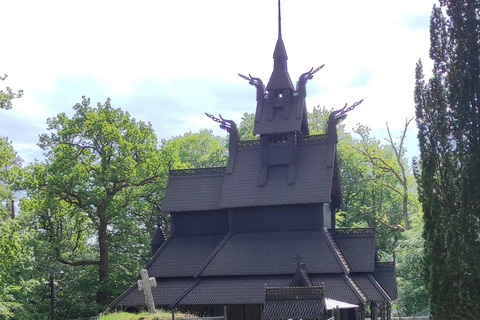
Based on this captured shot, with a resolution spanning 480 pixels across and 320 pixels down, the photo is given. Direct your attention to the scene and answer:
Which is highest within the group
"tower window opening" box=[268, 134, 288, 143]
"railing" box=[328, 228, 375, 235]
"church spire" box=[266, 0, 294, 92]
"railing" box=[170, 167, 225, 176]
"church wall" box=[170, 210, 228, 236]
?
"church spire" box=[266, 0, 294, 92]

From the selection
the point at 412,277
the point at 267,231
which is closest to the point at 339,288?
the point at 267,231

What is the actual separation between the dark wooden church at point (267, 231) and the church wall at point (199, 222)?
50 mm

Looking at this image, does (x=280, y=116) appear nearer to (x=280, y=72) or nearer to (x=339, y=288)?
(x=280, y=72)

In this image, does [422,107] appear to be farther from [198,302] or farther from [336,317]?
[198,302]

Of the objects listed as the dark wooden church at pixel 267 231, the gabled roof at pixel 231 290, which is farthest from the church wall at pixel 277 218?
the gabled roof at pixel 231 290

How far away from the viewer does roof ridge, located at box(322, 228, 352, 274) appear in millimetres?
30688

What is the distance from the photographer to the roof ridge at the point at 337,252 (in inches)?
1208

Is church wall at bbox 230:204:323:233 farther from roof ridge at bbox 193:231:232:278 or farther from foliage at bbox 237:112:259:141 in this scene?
foliage at bbox 237:112:259:141

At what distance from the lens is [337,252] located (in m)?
31.5

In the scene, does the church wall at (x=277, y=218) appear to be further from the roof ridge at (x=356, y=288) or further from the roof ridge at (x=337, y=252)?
the roof ridge at (x=356, y=288)

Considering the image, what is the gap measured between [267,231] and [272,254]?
1.80 meters

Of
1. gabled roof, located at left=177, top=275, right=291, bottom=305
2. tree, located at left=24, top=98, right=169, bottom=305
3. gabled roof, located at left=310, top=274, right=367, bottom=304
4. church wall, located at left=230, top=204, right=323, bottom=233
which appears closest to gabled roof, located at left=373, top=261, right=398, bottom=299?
gabled roof, located at left=310, top=274, right=367, bottom=304

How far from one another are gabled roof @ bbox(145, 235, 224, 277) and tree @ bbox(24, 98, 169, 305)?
241 inches

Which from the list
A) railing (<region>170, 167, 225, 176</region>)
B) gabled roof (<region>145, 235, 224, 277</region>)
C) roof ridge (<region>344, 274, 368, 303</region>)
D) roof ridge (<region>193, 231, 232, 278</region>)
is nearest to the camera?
roof ridge (<region>344, 274, 368, 303</region>)
